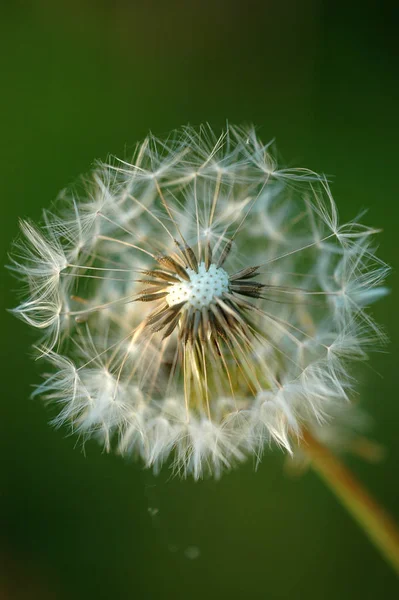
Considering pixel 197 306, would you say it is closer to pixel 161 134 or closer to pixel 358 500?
pixel 358 500

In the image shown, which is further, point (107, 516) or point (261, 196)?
point (107, 516)

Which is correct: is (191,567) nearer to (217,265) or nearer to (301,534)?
(301,534)

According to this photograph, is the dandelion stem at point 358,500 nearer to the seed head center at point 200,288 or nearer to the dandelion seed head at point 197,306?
the dandelion seed head at point 197,306

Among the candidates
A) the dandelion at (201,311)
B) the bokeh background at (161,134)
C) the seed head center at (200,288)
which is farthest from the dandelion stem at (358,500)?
the bokeh background at (161,134)

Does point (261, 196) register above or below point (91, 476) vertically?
below

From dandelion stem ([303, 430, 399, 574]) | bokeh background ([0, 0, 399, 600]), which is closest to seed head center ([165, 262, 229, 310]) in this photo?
dandelion stem ([303, 430, 399, 574])
